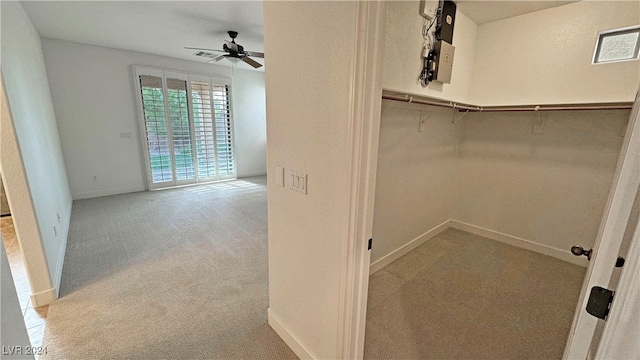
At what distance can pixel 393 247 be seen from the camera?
2652mm

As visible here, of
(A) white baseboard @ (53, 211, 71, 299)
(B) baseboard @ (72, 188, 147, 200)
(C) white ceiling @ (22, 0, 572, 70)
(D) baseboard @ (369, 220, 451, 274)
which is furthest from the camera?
(B) baseboard @ (72, 188, 147, 200)

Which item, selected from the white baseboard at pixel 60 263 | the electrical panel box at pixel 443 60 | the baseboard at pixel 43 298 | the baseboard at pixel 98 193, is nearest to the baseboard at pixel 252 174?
the baseboard at pixel 98 193

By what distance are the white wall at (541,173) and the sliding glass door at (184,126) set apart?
481cm

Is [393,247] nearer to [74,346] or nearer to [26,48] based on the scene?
[74,346]

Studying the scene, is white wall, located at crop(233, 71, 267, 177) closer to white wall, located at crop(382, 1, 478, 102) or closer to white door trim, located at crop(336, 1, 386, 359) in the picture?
white wall, located at crop(382, 1, 478, 102)

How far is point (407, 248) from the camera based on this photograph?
2818 mm

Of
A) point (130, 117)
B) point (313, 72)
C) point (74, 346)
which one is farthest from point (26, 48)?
point (313, 72)

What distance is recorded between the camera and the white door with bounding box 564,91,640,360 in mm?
566

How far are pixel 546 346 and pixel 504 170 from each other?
1.86 meters

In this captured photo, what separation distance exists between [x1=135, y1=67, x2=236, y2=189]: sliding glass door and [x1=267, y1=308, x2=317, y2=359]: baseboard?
14.9 ft

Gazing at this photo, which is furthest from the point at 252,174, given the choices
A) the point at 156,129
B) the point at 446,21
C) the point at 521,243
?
the point at 521,243

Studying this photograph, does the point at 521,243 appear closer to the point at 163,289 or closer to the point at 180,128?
the point at 163,289

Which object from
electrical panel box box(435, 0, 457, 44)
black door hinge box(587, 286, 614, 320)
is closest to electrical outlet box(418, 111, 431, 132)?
electrical panel box box(435, 0, 457, 44)

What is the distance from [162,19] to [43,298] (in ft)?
9.94
